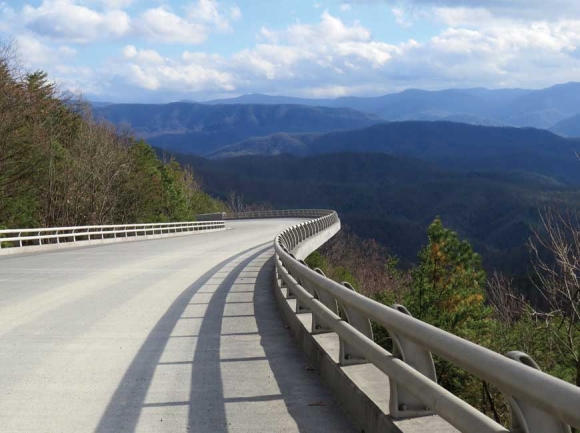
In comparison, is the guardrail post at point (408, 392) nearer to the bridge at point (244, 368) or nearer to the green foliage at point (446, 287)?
the bridge at point (244, 368)

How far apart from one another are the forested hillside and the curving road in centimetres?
2989

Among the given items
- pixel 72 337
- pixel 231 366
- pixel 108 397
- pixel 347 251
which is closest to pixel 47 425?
pixel 108 397

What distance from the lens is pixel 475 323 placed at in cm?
2634

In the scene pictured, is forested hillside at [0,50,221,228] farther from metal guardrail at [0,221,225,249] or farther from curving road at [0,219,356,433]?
curving road at [0,219,356,433]

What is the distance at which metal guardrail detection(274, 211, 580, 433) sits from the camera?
3352mm

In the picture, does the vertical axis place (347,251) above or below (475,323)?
below

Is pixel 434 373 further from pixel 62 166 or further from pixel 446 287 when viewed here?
pixel 62 166

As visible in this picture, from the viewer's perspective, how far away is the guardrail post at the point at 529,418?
3398mm

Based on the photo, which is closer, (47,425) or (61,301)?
(47,425)

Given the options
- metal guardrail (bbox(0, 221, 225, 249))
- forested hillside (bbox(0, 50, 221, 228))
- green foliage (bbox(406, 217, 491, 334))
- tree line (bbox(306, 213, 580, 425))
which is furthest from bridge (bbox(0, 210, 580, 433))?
forested hillside (bbox(0, 50, 221, 228))

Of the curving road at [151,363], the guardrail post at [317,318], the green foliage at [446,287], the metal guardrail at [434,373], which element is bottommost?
the green foliage at [446,287]

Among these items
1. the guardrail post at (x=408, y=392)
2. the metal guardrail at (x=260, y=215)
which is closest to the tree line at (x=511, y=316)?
the guardrail post at (x=408, y=392)

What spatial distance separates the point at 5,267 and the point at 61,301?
9.15m

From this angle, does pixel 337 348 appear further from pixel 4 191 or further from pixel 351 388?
pixel 4 191
